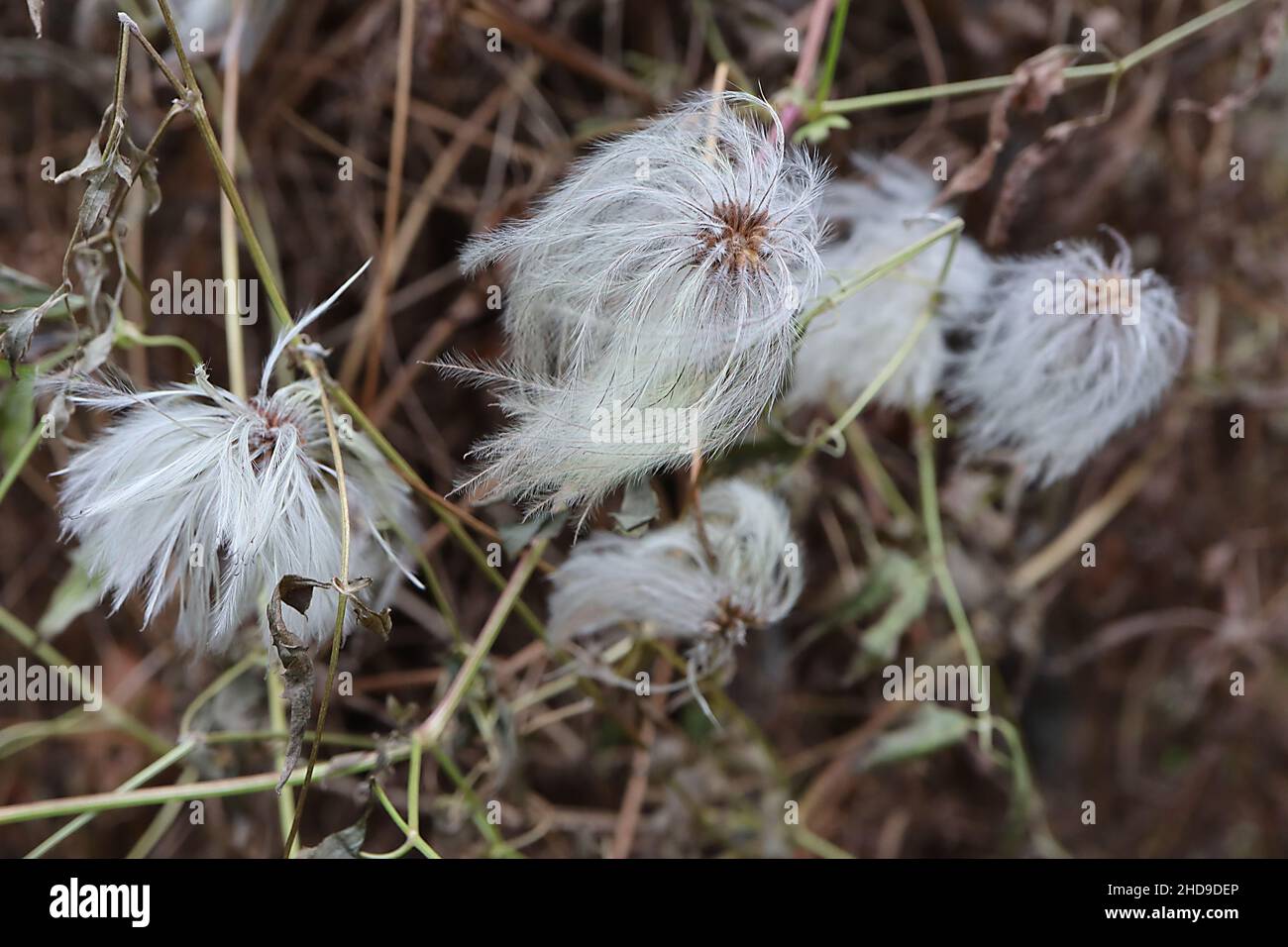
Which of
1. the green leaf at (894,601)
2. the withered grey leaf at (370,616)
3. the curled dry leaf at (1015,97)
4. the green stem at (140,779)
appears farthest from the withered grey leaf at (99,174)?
the green leaf at (894,601)

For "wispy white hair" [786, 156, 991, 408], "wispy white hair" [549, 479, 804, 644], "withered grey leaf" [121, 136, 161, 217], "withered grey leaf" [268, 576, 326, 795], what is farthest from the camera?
"wispy white hair" [786, 156, 991, 408]

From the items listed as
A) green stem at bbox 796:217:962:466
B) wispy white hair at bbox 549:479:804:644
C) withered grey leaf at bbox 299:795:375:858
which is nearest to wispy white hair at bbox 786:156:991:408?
green stem at bbox 796:217:962:466

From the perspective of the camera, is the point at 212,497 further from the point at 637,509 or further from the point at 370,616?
the point at 637,509

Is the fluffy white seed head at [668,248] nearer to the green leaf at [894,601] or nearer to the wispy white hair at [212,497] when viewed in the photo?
the wispy white hair at [212,497]

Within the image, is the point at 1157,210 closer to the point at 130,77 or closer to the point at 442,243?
the point at 442,243

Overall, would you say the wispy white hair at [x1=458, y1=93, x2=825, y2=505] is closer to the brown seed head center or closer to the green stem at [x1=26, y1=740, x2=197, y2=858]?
the brown seed head center

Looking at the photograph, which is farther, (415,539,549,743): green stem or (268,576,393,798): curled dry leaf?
(415,539,549,743): green stem
